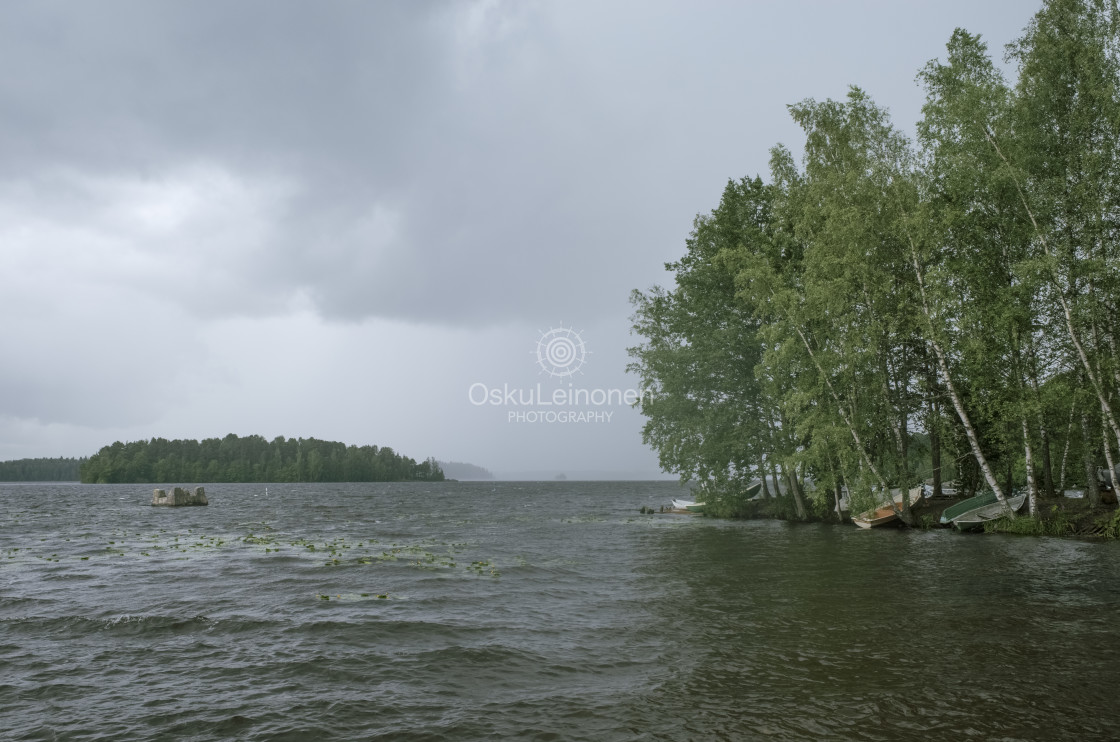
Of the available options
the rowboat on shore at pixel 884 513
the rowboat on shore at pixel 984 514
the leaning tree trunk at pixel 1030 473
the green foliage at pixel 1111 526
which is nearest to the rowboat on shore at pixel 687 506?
the rowboat on shore at pixel 884 513

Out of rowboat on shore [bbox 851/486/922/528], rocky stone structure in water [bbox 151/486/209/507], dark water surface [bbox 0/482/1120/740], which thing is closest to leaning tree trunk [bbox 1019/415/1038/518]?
dark water surface [bbox 0/482/1120/740]

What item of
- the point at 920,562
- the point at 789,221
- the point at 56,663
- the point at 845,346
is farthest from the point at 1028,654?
the point at 789,221

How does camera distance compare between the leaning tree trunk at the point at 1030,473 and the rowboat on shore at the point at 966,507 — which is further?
the rowboat on shore at the point at 966,507

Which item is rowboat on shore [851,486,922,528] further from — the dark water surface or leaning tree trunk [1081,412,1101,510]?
the dark water surface

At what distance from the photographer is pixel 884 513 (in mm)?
33094

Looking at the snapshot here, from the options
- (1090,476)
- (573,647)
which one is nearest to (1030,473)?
(1090,476)

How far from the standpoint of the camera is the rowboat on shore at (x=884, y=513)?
33000 millimetres

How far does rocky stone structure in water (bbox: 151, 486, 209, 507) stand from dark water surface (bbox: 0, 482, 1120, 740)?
171 ft

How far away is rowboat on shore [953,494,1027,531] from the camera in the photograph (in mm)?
29797

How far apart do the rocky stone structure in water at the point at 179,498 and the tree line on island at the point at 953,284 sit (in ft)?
193

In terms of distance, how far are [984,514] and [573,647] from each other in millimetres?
26171

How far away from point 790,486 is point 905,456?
29.6 feet

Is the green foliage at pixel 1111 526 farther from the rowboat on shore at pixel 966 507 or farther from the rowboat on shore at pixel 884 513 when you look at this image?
the rowboat on shore at pixel 884 513

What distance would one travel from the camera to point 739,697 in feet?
29.7
